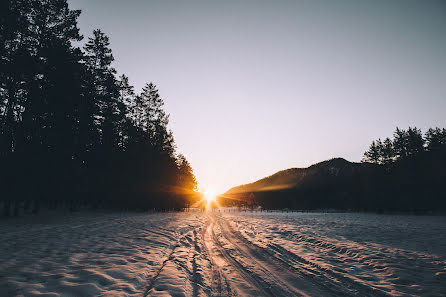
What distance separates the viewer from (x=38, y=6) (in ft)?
63.4

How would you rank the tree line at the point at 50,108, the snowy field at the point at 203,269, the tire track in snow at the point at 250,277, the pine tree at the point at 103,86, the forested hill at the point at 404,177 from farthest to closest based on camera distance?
the forested hill at the point at 404,177 → the pine tree at the point at 103,86 → the tree line at the point at 50,108 → the tire track in snow at the point at 250,277 → the snowy field at the point at 203,269

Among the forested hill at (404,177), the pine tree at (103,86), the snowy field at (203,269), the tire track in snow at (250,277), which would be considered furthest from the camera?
the forested hill at (404,177)

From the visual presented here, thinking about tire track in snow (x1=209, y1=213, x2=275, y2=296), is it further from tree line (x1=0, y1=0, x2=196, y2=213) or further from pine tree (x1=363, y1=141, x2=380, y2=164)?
pine tree (x1=363, y1=141, x2=380, y2=164)

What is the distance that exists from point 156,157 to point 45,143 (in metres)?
18.1

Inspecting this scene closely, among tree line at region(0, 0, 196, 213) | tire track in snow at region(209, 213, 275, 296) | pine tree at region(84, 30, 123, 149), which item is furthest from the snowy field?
pine tree at region(84, 30, 123, 149)

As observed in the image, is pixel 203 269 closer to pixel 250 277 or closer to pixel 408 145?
pixel 250 277

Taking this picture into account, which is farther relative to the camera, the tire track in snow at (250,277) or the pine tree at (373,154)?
the pine tree at (373,154)

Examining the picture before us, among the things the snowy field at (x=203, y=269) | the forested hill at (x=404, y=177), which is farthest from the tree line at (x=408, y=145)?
the snowy field at (x=203, y=269)

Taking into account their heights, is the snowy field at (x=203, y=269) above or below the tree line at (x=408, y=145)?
below

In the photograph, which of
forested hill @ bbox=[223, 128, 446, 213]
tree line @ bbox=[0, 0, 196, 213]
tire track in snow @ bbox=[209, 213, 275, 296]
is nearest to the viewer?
tire track in snow @ bbox=[209, 213, 275, 296]

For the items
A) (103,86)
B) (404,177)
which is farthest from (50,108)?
(404,177)

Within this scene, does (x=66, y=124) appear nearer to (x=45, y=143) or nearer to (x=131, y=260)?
(x=45, y=143)

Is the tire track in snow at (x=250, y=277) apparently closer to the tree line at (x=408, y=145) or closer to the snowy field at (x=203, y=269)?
the snowy field at (x=203, y=269)

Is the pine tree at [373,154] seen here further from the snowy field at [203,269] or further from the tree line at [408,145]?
the snowy field at [203,269]
